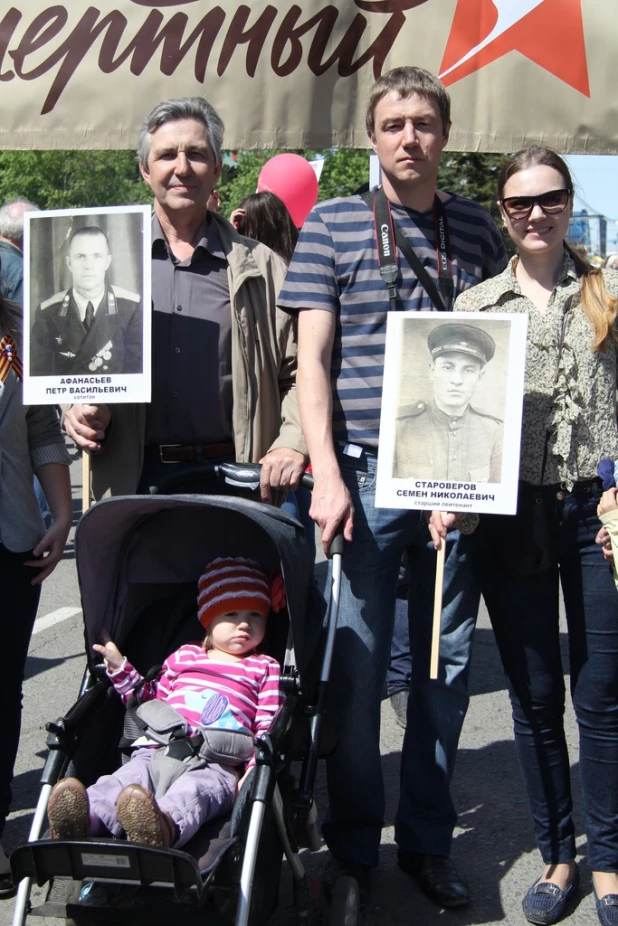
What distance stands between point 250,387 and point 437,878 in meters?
1.70

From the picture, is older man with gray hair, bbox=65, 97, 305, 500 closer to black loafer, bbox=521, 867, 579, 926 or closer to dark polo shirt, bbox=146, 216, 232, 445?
dark polo shirt, bbox=146, 216, 232, 445

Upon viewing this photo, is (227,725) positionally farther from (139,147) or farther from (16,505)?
(139,147)

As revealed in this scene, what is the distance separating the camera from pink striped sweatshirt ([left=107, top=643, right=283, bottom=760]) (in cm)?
301

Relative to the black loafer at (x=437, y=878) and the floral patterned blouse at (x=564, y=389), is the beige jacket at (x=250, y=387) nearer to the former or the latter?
A: the floral patterned blouse at (x=564, y=389)

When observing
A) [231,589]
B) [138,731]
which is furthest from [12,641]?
[231,589]

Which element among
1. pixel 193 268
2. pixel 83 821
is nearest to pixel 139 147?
pixel 193 268

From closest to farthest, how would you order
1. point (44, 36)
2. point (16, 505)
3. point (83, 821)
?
1. point (83, 821)
2. point (16, 505)
3. point (44, 36)

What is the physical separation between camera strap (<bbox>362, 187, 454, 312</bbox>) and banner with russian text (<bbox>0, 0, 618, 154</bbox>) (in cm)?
94

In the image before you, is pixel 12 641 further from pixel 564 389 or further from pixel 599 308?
pixel 599 308

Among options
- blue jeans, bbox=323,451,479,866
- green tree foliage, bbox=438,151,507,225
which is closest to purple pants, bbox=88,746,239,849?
blue jeans, bbox=323,451,479,866

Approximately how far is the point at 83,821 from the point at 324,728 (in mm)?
903

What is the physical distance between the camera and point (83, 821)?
2.54m

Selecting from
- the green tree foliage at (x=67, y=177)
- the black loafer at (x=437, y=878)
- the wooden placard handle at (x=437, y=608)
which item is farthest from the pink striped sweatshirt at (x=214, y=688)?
the green tree foliage at (x=67, y=177)

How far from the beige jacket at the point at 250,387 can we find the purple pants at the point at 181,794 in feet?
3.21
